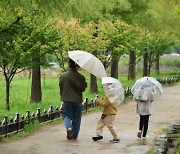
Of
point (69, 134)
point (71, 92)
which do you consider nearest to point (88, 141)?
point (69, 134)

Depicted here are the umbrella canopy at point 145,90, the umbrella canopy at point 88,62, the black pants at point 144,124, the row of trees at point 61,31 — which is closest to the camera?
the row of trees at point 61,31

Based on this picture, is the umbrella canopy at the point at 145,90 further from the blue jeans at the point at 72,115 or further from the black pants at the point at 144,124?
the blue jeans at the point at 72,115

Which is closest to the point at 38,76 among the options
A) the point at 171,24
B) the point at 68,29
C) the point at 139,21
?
the point at 68,29

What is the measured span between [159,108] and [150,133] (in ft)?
31.3

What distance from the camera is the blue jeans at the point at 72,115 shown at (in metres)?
12.6

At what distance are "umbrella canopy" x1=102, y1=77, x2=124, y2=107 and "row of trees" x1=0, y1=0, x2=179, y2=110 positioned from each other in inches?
64.1

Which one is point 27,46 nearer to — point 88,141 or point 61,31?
point 61,31

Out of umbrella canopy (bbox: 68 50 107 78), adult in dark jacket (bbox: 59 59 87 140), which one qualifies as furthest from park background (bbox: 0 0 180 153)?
adult in dark jacket (bbox: 59 59 87 140)

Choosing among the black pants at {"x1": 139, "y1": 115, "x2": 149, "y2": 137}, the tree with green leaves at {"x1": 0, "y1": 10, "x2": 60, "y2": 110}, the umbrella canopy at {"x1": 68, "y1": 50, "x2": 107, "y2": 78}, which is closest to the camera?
the umbrella canopy at {"x1": 68, "y1": 50, "x2": 107, "y2": 78}

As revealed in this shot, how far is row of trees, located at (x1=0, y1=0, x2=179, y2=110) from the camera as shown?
38.5ft

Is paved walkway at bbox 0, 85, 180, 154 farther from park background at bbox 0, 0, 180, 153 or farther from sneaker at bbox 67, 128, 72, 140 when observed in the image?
park background at bbox 0, 0, 180, 153

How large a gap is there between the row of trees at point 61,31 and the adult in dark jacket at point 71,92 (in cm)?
129

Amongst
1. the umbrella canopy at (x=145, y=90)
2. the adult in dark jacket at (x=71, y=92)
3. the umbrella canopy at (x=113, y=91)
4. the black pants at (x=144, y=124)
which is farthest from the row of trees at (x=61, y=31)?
the black pants at (x=144, y=124)

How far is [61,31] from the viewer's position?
23484 millimetres
